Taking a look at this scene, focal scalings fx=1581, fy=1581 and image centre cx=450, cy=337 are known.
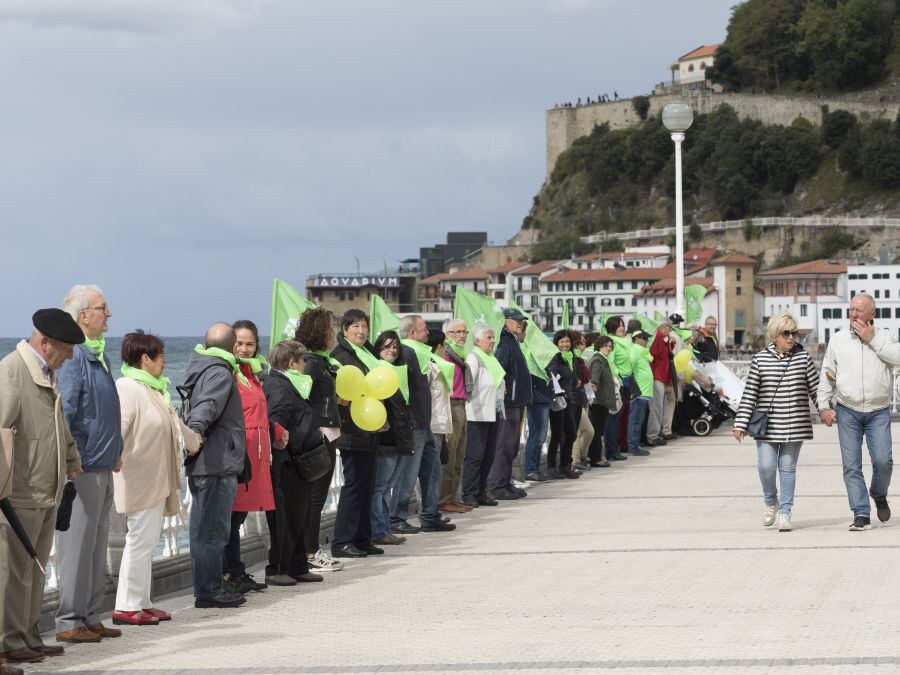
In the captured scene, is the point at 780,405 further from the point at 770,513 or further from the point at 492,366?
the point at 492,366

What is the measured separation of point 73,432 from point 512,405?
7.79 meters

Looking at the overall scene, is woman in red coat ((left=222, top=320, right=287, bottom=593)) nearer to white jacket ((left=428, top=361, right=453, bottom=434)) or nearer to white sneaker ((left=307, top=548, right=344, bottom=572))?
white sneaker ((left=307, top=548, right=344, bottom=572))

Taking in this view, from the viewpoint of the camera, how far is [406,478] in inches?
496

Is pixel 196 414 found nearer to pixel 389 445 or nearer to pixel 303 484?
pixel 303 484

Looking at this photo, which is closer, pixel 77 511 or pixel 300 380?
pixel 77 511

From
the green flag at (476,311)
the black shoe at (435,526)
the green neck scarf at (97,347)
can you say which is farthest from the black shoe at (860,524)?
the green neck scarf at (97,347)

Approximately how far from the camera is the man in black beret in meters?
7.45

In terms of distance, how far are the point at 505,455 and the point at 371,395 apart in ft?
14.8

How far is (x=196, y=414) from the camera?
909 centimetres

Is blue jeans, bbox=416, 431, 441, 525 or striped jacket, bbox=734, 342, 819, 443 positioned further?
blue jeans, bbox=416, 431, 441, 525

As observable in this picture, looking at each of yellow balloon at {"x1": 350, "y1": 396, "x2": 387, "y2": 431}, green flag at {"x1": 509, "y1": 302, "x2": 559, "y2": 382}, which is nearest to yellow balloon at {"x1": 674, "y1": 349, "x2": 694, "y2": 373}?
green flag at {"x1": 509, "y1": 302, "x2": 559, "y2": 382}

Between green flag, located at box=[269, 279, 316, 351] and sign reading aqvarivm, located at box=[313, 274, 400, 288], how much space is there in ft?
596

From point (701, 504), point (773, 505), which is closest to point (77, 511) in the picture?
point (773, 505)

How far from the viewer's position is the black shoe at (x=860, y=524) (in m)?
11.8
